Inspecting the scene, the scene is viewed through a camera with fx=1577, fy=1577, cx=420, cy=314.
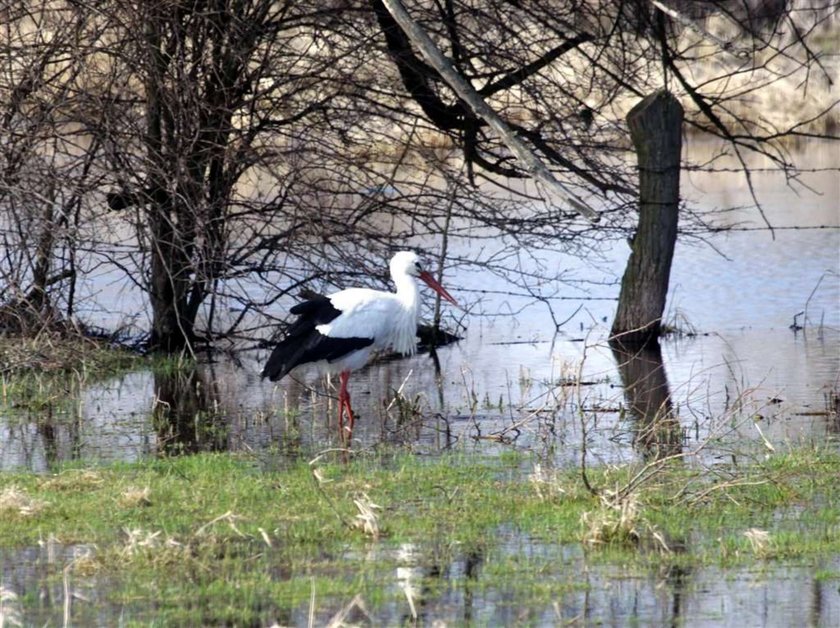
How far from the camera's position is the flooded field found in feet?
18.6

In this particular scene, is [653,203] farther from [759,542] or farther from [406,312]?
[759,542]

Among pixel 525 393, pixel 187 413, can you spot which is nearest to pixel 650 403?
pixel 525 393

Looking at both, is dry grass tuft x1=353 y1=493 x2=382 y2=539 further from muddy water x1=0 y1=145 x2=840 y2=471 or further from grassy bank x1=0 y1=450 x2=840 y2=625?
muddy water x1=0 y1=145 x2=840 y2=471

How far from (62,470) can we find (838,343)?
7893mm

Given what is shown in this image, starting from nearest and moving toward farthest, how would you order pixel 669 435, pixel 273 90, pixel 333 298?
pixel 669 435 → pixel 333 298 → pixel 273 90

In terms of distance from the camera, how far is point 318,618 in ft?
17.8

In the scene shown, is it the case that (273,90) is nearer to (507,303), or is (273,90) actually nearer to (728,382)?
(728,382)

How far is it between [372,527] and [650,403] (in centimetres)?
460

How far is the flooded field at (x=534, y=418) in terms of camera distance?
5.66 meters

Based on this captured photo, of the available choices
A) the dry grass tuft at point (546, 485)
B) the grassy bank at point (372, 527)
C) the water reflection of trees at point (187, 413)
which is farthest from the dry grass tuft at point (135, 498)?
the dry grass tuft at point (546, 485)

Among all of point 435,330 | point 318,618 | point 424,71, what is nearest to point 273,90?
point 424,71

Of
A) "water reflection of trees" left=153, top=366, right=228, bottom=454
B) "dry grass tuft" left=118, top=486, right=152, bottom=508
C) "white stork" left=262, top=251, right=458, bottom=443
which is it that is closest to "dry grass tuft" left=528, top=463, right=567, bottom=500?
"dry grass tuft" left=118, top=486, right=152, bottom=508

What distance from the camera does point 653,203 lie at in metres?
13.3

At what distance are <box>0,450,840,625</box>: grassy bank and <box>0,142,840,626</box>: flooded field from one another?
2.2 inches
